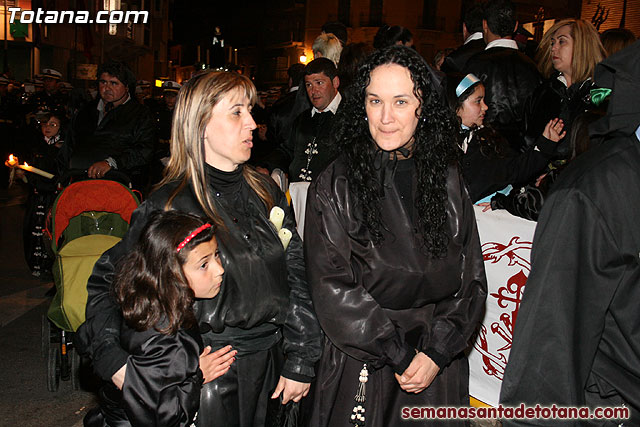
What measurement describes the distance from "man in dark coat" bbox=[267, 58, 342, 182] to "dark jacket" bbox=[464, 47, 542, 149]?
140 centimetres

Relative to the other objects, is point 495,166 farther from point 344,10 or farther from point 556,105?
point 344,10

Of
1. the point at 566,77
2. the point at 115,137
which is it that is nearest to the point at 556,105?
the point at 566,77

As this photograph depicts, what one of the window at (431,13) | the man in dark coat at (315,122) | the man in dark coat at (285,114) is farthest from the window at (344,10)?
the man in dark coat at (315,122)

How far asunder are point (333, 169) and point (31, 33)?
33462mm

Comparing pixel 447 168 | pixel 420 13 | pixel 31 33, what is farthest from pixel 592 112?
pixel 420 13

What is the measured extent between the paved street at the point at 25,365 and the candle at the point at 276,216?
2.77 metres

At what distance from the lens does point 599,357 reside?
2029 mm

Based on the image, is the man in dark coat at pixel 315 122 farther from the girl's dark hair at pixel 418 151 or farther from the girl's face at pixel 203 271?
the girl's face at pixel 203 271

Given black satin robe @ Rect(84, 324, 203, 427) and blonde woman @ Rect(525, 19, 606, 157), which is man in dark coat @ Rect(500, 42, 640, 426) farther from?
blonde woman @ Rect(525, 19, 606, 157)

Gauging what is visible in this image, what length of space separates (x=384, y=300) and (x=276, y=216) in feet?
2.30

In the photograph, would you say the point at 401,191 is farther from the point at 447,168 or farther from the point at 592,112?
the point at 592,112

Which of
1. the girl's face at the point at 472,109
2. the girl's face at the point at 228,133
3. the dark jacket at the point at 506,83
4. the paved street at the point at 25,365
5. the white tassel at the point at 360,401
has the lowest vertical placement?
the paved street at the point at 25,365

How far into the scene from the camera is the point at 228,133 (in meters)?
3.00

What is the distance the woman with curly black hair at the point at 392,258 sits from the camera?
284 centimetres
